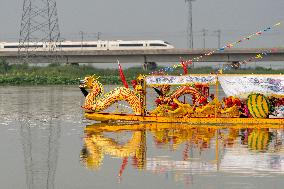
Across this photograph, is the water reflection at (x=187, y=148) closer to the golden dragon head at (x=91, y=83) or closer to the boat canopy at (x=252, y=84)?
the boat canopy at (x=252, y=84)

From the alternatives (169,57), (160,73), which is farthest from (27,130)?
(169,57)

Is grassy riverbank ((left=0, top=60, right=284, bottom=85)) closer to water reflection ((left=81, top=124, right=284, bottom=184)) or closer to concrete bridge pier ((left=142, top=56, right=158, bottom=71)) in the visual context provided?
concrete bridge pier ((left=142, top=56, right=158, bottom=71))

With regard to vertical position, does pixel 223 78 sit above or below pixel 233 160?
above

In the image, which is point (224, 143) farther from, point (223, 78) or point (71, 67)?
point (71, 67)

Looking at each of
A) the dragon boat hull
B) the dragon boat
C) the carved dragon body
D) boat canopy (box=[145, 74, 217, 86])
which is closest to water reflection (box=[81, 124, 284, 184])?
the dragon boat hull

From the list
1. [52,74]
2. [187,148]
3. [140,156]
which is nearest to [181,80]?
[187,148]

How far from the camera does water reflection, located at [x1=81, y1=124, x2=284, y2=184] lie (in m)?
24.9

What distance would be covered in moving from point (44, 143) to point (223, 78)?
462 inches

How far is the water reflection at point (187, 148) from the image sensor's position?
24870mm

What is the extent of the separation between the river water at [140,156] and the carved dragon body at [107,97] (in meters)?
1.23

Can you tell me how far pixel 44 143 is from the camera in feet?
107

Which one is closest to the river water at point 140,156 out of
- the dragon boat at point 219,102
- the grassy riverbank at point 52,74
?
the dragon boat at point 219,102

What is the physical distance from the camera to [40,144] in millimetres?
32156

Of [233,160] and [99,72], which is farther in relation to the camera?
[99,72]
